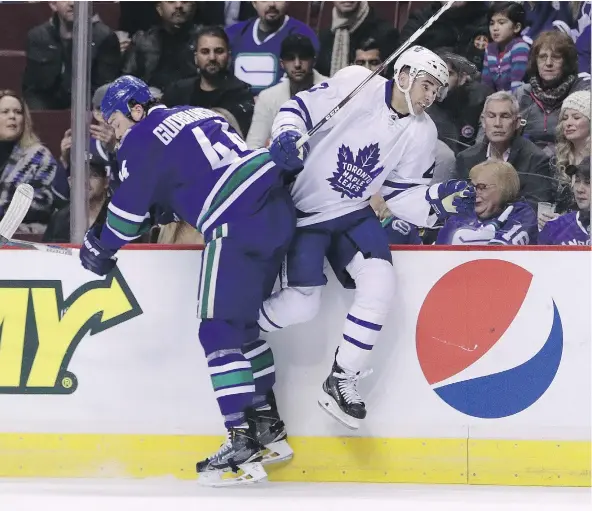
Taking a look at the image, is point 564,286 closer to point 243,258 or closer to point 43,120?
point 243,258

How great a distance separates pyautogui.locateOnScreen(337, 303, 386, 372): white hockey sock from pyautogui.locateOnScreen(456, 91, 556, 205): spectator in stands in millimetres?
635

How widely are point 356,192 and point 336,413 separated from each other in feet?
2.05

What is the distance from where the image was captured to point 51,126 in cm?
347

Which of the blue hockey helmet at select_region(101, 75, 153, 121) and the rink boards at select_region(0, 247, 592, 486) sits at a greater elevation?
the blue hockey helmet at select_region(101, 75, 153, 121)

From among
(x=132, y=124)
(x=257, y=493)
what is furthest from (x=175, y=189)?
(x=257, y=493)

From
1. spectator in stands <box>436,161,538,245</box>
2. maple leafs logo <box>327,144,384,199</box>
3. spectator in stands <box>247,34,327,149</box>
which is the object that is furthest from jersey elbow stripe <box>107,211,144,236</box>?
spectator in stands <box>436,161,538,245</box>

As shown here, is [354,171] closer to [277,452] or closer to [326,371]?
[326,371]

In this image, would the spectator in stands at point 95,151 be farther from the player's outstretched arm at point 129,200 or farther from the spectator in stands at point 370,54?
the spectator in stands at point 370,54

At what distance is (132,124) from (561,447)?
1525 millimetres

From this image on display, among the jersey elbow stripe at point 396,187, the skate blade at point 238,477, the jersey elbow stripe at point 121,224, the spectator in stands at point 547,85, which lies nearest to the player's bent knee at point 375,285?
the jersey elbow stripe at point 396,187

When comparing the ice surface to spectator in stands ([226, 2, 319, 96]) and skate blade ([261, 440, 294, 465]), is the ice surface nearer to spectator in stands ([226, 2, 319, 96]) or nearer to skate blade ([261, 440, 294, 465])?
skate blade ([261, 440, 294, 465])

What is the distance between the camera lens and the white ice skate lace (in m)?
2.83

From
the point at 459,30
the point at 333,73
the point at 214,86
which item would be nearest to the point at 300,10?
the point at 333,73

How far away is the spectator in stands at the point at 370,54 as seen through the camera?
3516 millimetres
